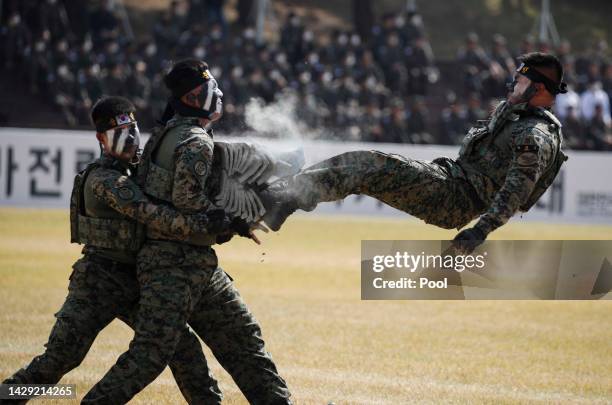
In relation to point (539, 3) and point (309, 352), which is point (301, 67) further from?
point (309, 352)

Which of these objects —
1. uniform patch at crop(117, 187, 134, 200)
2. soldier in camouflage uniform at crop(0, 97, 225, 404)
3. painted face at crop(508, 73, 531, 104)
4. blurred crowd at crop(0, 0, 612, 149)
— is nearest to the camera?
uniform patch at crop(117, 187, 134, 200)

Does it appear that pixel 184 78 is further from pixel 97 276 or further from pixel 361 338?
pixel 361 338

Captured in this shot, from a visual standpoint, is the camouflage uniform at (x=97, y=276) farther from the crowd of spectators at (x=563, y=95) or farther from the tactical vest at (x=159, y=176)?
the crowd of spectators at (x=563, y=95)

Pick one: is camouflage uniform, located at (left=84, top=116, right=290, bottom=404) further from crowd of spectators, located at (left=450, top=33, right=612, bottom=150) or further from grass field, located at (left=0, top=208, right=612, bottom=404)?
crowd of spectators, located at (left=450, top=33, right=612, bottom=150)

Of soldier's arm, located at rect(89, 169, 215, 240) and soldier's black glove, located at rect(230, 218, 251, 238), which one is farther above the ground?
soldier's arm, located at rect(89, 169, 215, 240)

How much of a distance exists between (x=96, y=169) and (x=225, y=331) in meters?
1.37

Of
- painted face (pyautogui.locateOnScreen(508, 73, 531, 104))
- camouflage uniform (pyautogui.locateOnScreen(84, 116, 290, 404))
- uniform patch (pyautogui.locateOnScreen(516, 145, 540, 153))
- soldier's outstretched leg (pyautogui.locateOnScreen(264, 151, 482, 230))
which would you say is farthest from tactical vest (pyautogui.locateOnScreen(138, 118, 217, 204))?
painted face (pyautogui.locateOnScreen(508, 73, 531, 104))

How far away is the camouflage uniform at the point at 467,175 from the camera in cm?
696

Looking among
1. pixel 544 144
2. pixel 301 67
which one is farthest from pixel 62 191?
pixel 544 144

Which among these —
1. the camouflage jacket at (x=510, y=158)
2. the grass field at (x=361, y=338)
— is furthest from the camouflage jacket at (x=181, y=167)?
the grass field at (x=361, y=338)

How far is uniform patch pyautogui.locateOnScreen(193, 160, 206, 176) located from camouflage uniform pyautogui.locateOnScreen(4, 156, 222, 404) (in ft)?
1.27

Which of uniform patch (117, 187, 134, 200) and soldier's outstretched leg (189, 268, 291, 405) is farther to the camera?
soldier's outstretched leg (189, 268, 291, 405)

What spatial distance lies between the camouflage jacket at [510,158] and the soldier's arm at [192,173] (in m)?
1.78

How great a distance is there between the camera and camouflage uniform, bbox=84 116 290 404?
251 inches
